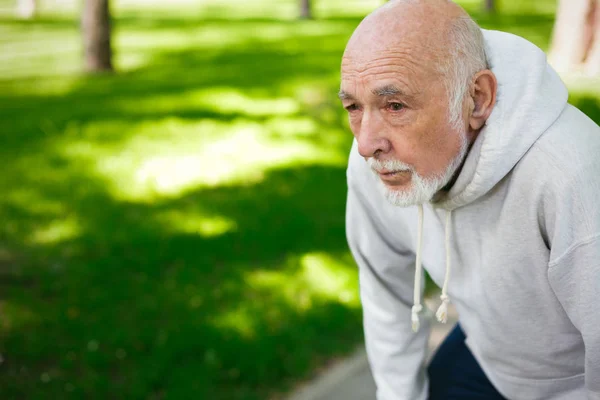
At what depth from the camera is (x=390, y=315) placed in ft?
8.32

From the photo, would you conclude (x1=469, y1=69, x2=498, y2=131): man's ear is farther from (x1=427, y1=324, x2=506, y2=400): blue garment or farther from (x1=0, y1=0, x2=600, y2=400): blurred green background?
(x1=0, y1=0, x2=600, y2=400): blurred green background

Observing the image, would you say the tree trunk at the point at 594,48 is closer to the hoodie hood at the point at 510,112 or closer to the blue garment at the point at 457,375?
the blue garment at the point at 457,375

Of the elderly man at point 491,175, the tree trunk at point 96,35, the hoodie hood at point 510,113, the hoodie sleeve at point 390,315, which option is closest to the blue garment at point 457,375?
the hoodie sleeve at point 390,315

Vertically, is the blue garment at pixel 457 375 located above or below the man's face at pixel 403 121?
below

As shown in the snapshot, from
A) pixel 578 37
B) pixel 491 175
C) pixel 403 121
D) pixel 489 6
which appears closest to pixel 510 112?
pixel 491 175

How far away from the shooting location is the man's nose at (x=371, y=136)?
1.89 m

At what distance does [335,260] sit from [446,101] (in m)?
2.76

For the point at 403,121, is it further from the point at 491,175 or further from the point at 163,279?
the point at 163,279

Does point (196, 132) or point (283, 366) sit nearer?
point (283, 366)

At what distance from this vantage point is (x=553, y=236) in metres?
1.79

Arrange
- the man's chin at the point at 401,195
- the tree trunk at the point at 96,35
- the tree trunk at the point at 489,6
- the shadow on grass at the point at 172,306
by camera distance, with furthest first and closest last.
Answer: the tree trunk at the point at 489,6
the tree trunk at the point at 96,35
the shadow on grass at the point at 172,306
the man's chin at the point at 401,195

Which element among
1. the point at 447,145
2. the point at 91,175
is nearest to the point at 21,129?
the point at 91,175

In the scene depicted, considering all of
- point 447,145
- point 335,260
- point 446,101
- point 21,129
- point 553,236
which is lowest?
point 21,129

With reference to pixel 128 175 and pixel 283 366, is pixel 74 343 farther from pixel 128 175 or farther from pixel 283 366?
pixel 128 175
